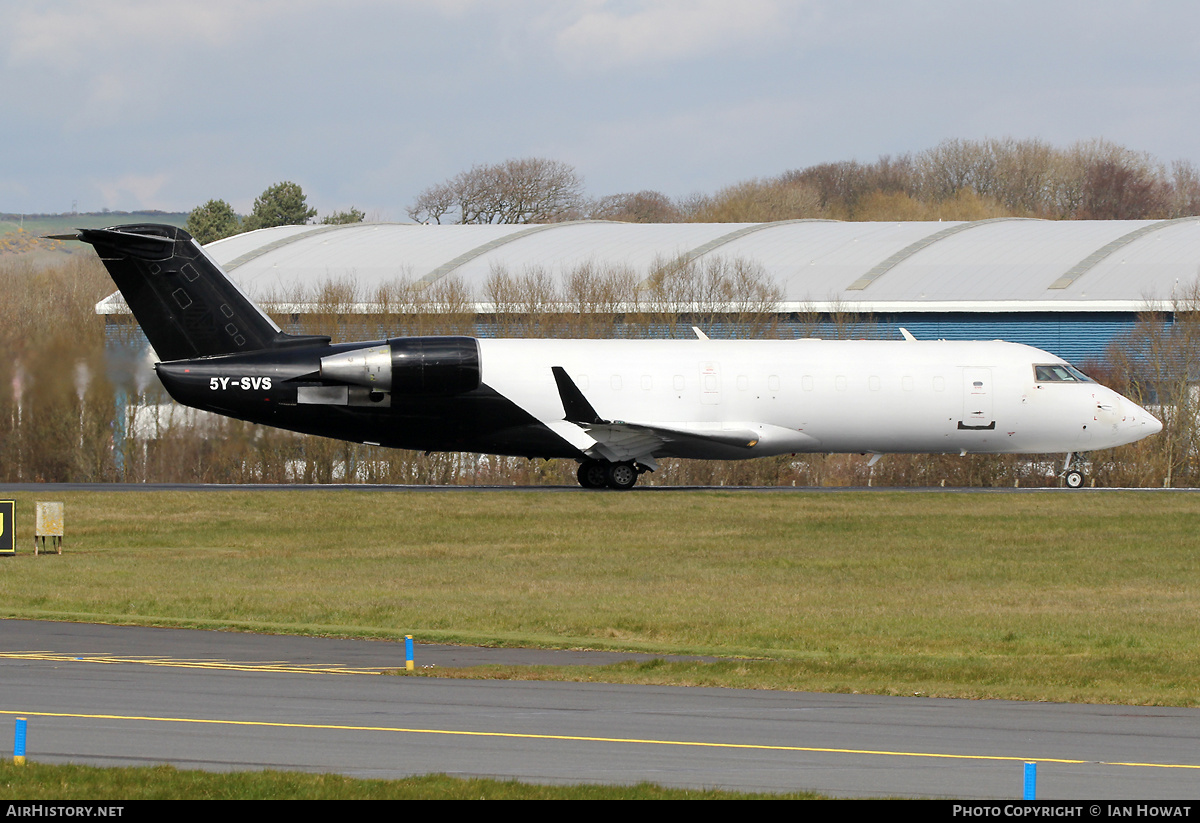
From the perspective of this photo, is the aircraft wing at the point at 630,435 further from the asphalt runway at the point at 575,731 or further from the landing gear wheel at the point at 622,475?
the asphalt runway at the point at 575,731

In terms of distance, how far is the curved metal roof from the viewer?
57.0m

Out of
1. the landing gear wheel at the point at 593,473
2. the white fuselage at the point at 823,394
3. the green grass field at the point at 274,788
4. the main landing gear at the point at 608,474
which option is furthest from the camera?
the landing gear wheel at the point at 593,473

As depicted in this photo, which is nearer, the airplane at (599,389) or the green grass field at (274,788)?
the green grass field at (274,788)

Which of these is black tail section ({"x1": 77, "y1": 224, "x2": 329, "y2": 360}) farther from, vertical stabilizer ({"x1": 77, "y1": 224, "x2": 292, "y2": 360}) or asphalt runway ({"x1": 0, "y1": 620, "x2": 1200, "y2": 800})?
asphalt runway ({"x1": 0, "y1": 620, "x2": 1200, "y2": 800})

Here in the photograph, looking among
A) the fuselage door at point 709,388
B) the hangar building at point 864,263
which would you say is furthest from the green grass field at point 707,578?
the hangar building at point 864,263

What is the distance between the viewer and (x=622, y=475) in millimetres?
38969

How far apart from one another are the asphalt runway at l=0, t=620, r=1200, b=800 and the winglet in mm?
19601

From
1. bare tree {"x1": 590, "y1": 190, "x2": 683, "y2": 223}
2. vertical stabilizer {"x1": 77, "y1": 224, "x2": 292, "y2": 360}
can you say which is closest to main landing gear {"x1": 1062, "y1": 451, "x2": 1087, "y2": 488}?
vertical stabilizer {"x1": 77, "y1": 224, "x2": 292, "y2": 360}

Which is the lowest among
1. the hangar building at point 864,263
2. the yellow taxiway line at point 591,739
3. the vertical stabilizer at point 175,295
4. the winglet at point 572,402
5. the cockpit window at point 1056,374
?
the yellow taxiway line at point 591,739

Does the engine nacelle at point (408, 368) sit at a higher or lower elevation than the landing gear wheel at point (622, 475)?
higher

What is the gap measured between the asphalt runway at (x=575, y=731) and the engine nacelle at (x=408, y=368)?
1895cm

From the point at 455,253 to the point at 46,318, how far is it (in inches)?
718

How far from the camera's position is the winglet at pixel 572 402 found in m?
36.5

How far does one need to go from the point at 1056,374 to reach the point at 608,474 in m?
11.8
